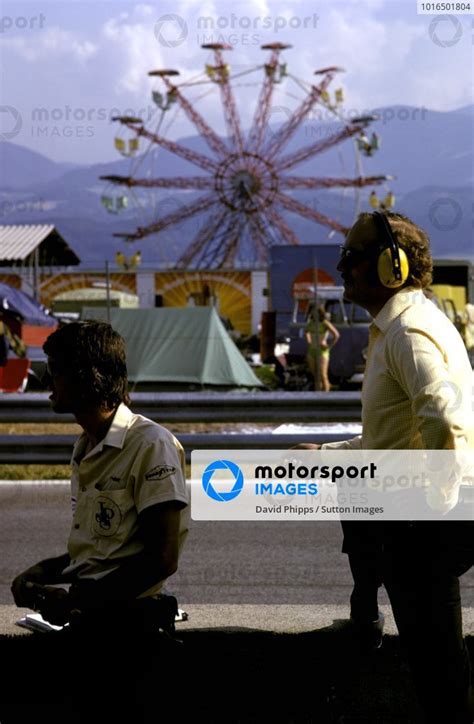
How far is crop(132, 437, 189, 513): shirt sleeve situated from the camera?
2.62m

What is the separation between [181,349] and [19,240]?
16598 millimetres

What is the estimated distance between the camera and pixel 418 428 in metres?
2.68

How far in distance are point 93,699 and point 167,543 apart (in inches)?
15.3

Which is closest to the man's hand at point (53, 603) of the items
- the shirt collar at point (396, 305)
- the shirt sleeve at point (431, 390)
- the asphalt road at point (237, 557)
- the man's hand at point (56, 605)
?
the man's hand at point (56, 605)

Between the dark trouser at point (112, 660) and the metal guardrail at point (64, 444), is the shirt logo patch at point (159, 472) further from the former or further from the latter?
the metal guardrail at point (64, 444)

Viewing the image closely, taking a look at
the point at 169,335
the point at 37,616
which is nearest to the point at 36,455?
the point at 37,616

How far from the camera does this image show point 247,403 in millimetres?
8312

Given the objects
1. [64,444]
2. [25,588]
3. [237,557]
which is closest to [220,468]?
[25,588]

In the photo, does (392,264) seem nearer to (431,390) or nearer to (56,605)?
(431,390)

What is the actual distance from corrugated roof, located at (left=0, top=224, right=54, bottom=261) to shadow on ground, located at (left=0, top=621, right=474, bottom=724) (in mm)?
27259

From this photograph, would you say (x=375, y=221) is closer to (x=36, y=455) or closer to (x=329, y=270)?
(x=36, y=455)

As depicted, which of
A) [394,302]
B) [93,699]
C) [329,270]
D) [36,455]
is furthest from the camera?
[329,270]

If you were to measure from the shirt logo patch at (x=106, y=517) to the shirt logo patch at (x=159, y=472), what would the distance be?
12cm

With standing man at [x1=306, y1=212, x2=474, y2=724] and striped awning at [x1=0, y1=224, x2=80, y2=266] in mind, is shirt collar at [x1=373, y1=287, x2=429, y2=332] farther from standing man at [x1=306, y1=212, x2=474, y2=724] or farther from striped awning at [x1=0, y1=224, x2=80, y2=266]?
striped awning at [x1=0, y1=224, x2=80, y2=266]
